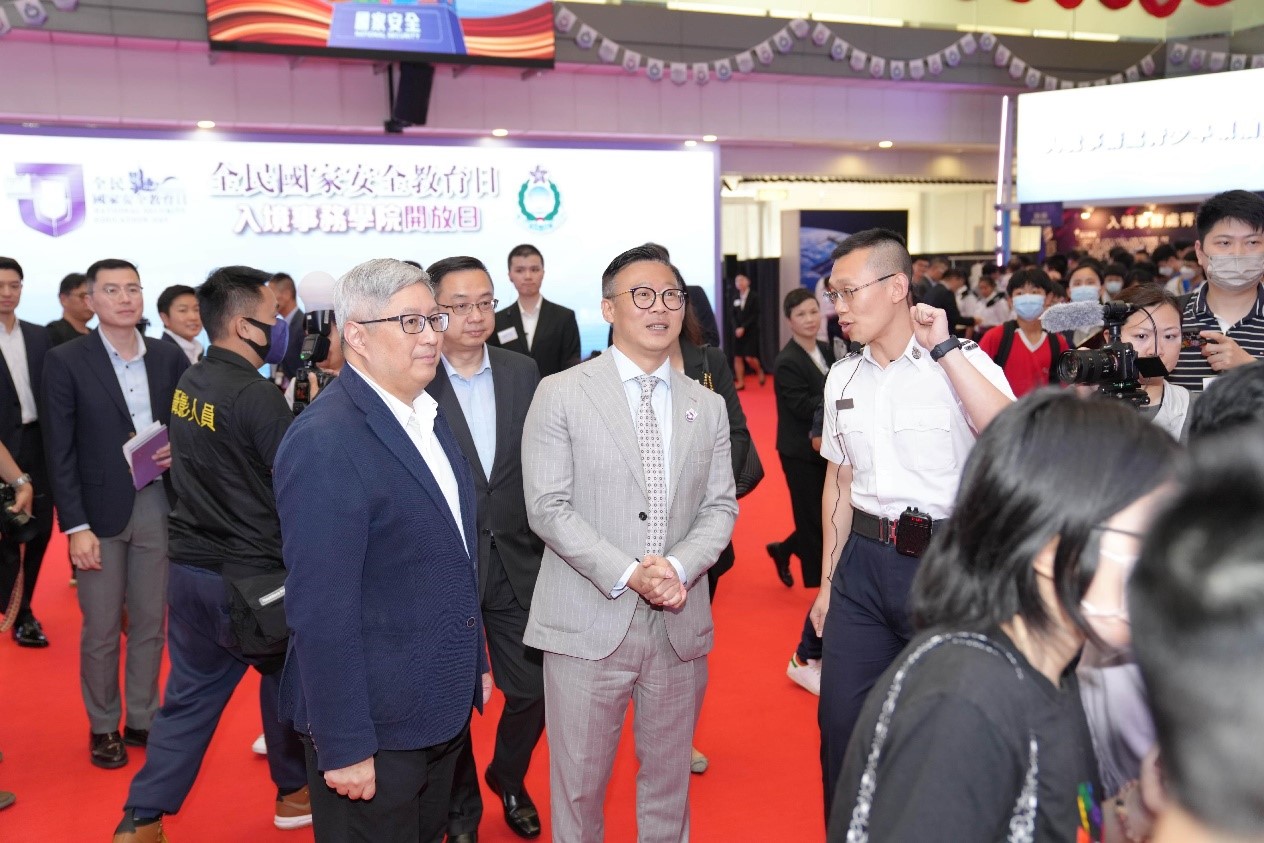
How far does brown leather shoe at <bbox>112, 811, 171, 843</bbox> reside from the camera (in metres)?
2.94

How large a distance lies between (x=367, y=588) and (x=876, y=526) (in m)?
1.27

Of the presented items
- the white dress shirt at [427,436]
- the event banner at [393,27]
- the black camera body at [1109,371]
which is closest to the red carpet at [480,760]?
the white dress shirt at [427,436]

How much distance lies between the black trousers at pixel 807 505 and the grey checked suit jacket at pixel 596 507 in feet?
8.38

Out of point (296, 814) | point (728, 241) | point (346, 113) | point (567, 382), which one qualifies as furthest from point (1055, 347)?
point (728, 241)

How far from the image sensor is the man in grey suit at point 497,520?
10.00 ft

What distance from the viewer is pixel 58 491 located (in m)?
3.61

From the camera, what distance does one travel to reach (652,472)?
2.53 m

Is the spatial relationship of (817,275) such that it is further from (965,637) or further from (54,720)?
(965,637)

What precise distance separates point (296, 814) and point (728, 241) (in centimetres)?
1488

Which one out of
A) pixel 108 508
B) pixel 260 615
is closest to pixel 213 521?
pixel 260 615

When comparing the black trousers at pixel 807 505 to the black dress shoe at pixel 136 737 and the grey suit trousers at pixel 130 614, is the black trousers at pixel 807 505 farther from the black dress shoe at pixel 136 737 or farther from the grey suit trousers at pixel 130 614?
the black dress shoe at pixel 136 737

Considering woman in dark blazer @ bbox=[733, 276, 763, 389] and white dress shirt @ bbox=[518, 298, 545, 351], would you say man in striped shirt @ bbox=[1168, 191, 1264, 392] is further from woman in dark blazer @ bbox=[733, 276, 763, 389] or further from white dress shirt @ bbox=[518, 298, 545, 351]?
woman in dark blazer @ bbox=[733, 276, 763, 389]

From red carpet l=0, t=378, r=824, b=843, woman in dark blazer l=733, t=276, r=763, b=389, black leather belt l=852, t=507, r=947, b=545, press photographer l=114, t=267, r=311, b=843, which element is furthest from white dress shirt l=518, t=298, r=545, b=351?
woman in dark blazer l=733, t=276, r=763, b=389

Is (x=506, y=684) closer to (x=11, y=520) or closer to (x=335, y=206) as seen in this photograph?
(x=11, y=520)
